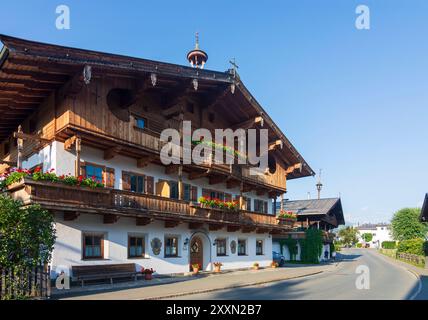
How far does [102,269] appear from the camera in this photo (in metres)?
17.7

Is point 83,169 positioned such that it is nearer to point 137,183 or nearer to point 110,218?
point 110,218

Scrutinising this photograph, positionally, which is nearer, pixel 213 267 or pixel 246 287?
pixel 246 287

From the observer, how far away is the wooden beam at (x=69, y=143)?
1770cm

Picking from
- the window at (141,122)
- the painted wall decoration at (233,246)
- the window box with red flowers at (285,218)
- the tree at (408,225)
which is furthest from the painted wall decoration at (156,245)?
the tree at (408,225)

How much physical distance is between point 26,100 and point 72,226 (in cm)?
654

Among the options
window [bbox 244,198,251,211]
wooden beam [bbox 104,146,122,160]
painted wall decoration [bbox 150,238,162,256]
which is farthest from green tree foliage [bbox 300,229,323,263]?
wooden beam [bbox 104,146,122,160]

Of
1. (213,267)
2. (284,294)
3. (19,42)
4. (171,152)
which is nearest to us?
(19,42)

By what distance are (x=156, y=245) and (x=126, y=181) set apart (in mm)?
3850

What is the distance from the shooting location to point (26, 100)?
62.9ft

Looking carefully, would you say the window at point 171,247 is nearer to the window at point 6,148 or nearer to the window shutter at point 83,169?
the window shutter at point 83,169

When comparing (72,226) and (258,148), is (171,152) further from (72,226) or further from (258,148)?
(258,148)

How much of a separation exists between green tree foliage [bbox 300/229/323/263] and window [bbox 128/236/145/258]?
2359cm
